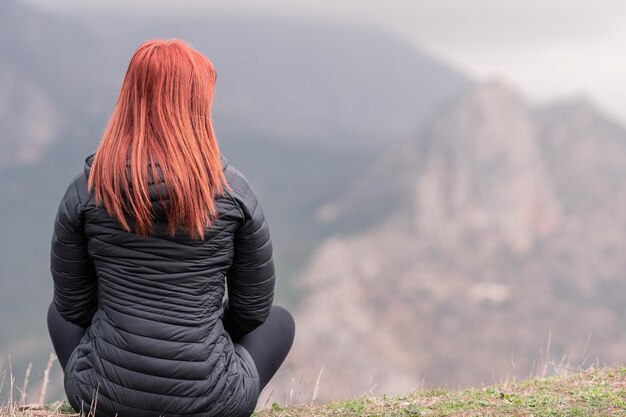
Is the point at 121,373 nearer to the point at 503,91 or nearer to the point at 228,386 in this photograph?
the point at 228,386

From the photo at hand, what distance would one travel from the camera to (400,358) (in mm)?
123188

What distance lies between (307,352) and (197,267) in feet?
345

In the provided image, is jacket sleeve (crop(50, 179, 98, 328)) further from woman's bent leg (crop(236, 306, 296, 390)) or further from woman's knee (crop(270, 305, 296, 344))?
woman's knee (crop(270, 305, 296, 344))

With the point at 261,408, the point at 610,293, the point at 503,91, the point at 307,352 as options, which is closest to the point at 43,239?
the point at 307,352

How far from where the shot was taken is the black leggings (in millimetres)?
5145

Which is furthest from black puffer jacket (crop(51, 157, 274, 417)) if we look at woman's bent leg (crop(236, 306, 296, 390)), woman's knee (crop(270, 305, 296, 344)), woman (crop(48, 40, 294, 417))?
woman's knee (crop(270, 305, 296, 344))

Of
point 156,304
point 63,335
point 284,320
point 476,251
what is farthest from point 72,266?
point 476,251

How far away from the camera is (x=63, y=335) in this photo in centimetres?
521

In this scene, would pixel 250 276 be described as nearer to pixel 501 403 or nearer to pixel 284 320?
pixel 284 320

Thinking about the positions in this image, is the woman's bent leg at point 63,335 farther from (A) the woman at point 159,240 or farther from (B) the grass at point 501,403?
(B) the grass at point 501,403

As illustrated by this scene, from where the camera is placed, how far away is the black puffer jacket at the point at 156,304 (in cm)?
435

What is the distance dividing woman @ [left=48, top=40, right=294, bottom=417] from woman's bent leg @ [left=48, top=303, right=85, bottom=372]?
0.55 meters

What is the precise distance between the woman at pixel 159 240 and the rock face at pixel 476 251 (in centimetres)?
9669

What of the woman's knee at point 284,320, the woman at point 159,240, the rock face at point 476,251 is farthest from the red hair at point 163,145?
the rock face at point 476,251
